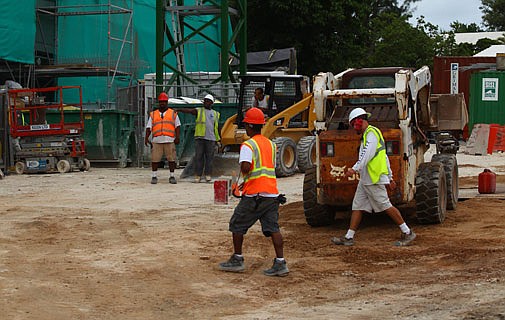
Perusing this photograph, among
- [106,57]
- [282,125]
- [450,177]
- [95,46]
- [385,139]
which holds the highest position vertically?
[95,46]

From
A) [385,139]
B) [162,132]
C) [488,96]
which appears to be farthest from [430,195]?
[488,96]

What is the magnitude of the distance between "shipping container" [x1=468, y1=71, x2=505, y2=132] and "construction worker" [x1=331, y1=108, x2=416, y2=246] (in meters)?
24.6

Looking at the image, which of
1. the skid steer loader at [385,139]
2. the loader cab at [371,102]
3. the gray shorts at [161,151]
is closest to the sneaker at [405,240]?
the skid steer loader at [385,139]

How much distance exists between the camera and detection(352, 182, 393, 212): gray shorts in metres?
11.1

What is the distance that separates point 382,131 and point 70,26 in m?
24.4

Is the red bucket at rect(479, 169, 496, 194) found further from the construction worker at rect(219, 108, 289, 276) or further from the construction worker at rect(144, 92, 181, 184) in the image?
the construction worker at rect(219, 108, 289, 276)

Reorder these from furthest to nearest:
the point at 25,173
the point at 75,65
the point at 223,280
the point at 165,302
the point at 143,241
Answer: the point at 75,65, the point at 25,173, the point at 143,241, the point at 223,280, the point at 165,302

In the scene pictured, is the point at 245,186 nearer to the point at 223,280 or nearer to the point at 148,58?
Answer: the point at 223,280

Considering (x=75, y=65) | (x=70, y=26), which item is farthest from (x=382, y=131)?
(x=70, y=26)

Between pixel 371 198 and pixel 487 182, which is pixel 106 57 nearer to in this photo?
pixel 487 182

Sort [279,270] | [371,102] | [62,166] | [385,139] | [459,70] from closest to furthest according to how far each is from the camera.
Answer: [279,270] < [385,139] < [371,102] < [62,166] < [459,70]

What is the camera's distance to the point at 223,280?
9250 mm

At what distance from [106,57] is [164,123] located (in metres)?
15.0

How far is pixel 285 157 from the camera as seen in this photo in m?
21.4
